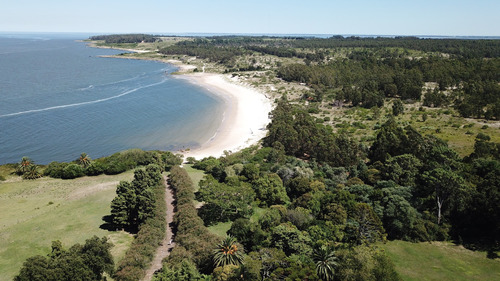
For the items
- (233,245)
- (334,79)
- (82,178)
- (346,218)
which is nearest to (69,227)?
(82,178)

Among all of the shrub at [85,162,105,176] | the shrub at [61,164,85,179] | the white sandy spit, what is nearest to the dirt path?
the shrub at [85,162,105,176]

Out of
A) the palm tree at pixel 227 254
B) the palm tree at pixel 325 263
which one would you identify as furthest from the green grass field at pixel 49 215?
the palm tree at pixel 325 263

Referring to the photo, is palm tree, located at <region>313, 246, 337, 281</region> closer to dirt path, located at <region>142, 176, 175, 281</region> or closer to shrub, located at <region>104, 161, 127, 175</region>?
dirt path, located at <region>142, 176, 175, 281</region>

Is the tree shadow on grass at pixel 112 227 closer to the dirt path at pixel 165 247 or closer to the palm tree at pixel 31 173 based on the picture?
the dirt path at pixel 165 247

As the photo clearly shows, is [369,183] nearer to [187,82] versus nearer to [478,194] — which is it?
[478,194]

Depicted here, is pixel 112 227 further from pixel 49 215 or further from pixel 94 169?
pixel 94 169

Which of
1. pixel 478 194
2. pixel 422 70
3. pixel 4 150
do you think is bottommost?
pixel 4 150
